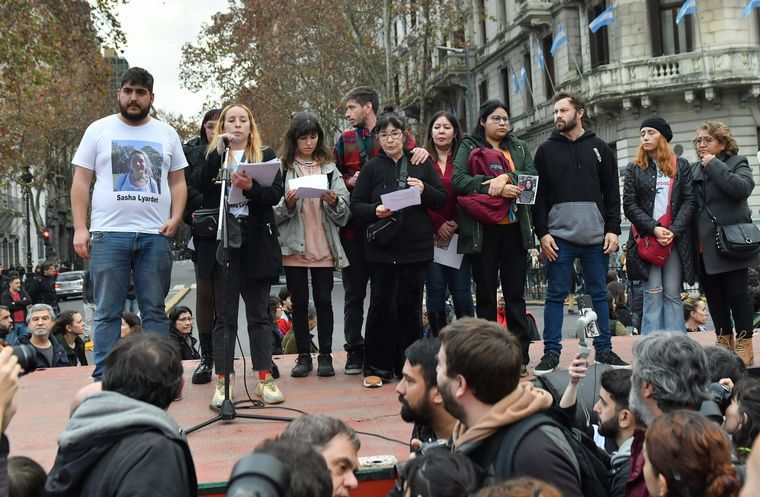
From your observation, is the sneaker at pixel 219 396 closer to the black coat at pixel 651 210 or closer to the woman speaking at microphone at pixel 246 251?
the woman speaking at microphone at pixel 246 251

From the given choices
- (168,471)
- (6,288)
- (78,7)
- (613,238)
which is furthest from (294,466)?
(6,288)

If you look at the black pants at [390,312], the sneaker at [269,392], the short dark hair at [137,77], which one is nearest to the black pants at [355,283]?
the black pants at [390,312]

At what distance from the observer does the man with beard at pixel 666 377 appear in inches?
151

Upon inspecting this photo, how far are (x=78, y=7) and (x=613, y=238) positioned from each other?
1497 centimetres

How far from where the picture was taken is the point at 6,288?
22359mm

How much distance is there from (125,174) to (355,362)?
242 cm

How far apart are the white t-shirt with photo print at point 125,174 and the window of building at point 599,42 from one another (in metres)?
28.1

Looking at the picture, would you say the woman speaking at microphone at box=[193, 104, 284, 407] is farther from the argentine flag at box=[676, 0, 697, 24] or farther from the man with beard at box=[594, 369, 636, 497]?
the argentine flag at box=[676, 0, 697, 24]

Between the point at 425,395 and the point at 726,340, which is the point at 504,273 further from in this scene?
the point at 425,395

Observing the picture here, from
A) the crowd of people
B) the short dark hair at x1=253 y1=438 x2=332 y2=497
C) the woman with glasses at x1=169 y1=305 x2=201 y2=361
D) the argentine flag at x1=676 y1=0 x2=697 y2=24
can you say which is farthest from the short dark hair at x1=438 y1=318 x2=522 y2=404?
the argentine flag at x1=676 y1=0 x2=697 y2=24

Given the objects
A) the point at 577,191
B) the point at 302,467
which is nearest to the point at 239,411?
the point at 577,191

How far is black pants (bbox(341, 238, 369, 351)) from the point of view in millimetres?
6828

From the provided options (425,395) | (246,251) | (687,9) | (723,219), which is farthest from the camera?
(687,9)

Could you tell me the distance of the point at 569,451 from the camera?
331 cm
